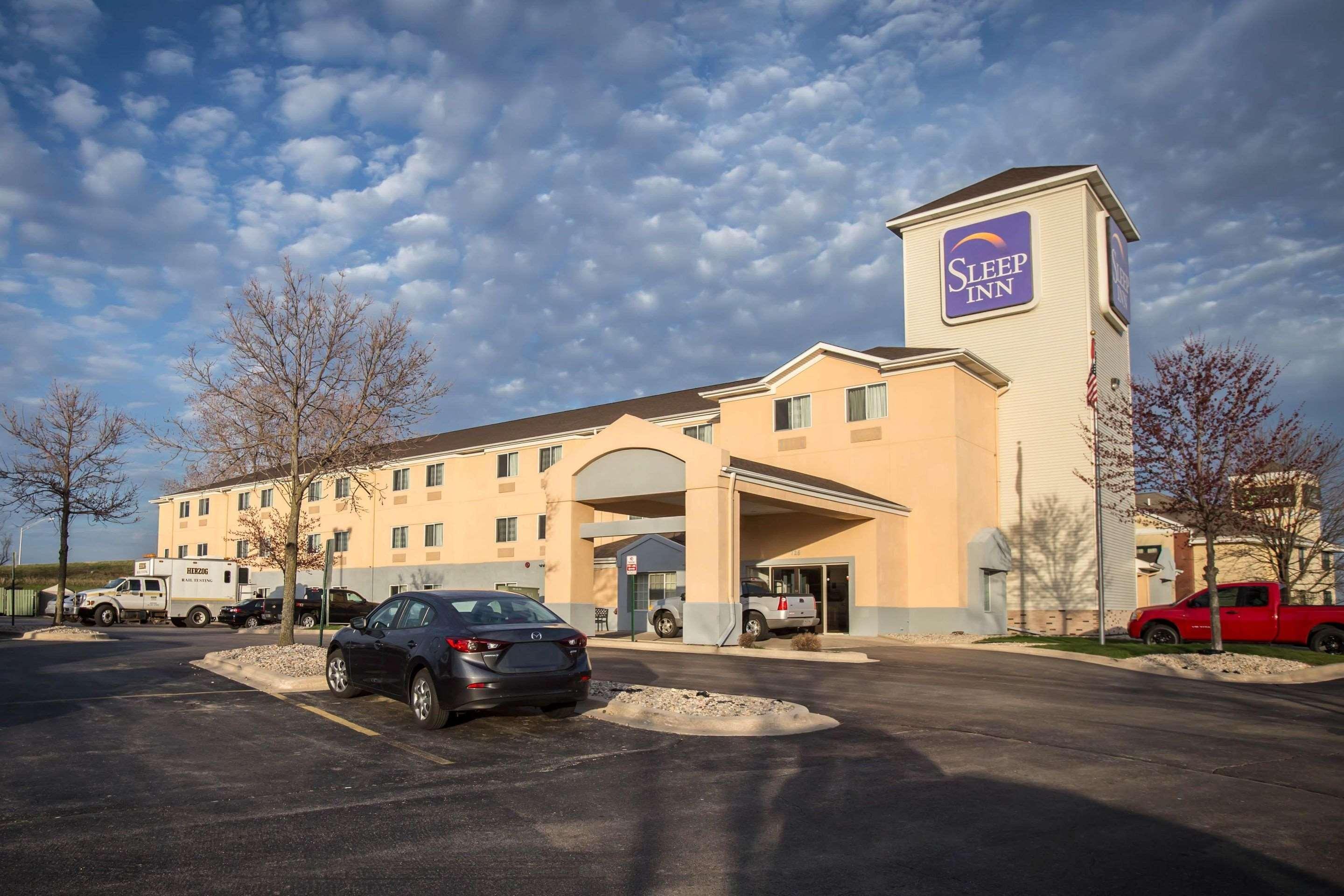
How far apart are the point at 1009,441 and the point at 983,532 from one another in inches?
155

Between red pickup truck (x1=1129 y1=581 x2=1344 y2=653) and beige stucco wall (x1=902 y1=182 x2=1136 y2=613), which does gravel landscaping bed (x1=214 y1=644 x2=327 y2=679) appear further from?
beige stucco wall (x1=902 y1=182 x2=1136 y2=613)

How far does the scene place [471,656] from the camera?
404 inches

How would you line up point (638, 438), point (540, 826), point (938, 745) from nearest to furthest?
point (540, 826) < point (938, 745) < point (638, 438)

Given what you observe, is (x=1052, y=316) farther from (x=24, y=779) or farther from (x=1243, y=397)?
(x=24, y=779)

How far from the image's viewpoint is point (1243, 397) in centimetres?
2000

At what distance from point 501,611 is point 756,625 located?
52.4 ft

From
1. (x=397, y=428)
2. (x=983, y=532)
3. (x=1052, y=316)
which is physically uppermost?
(x=1052, y=316)

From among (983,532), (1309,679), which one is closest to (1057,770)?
(1309,679)

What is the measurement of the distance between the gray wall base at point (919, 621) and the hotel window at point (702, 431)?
11.4 meters

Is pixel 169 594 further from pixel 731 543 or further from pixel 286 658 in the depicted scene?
pixel 286 658

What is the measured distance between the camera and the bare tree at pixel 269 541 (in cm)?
4128

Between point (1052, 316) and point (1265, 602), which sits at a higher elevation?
point (1052, 316)

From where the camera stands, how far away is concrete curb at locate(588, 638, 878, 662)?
20594mm

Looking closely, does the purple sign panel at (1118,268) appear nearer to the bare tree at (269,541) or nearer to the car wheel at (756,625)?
the car wheel at (756,625)
